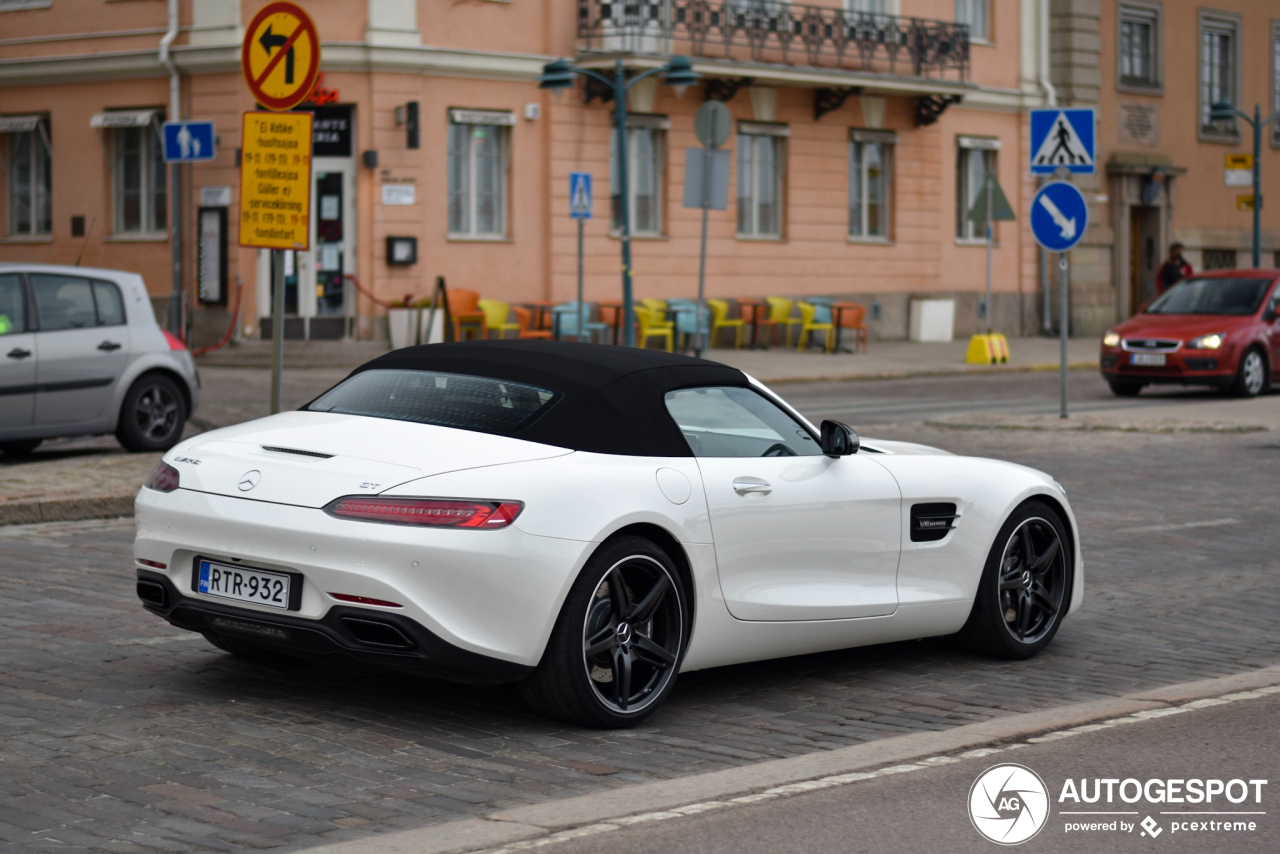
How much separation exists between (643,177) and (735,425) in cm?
2753

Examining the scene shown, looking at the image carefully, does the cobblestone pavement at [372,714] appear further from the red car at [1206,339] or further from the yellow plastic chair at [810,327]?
the yellow plastic chair at [810,327]

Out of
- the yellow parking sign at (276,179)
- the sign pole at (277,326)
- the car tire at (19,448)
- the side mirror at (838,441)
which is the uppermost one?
the yellow parking sign at (276,179)

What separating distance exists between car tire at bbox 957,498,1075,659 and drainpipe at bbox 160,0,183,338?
24401 millimetres

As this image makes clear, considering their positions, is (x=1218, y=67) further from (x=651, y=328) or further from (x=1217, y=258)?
(x=651, y=328)

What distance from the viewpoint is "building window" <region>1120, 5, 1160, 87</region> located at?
43781 mm

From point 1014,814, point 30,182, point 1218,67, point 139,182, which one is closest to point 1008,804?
point 1014,814

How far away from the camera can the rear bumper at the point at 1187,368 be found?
2333 cm

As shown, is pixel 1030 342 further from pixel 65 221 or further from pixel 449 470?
pixel 449 470

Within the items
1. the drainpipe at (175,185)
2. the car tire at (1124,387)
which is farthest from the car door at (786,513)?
the drainpipe at (175,185)

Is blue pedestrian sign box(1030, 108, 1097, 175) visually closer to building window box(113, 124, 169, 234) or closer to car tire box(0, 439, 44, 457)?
car tire box(0, 439, 44, 457)

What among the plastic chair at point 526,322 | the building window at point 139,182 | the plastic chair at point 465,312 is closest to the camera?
the plastic chair at point 465,312

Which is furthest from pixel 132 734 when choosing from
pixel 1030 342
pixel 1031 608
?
pixel 1030 342

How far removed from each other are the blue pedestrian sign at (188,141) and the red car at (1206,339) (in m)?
11.4

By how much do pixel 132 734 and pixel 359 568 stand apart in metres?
0.93
